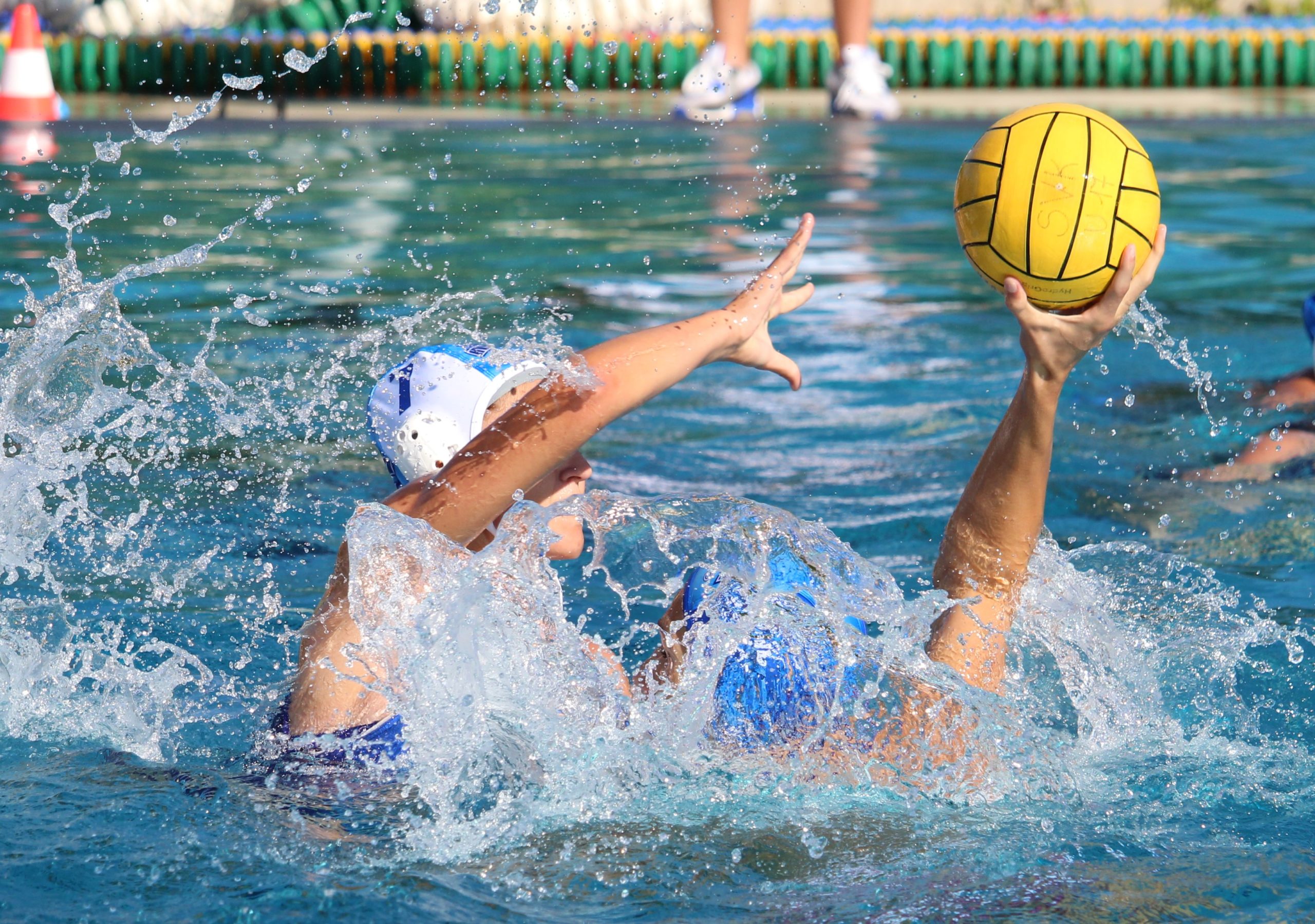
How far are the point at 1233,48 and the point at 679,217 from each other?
8.23m

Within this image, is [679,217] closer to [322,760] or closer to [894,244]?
[894,244]

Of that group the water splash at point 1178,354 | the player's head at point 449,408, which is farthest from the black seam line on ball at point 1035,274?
the water splash at point 1178,354

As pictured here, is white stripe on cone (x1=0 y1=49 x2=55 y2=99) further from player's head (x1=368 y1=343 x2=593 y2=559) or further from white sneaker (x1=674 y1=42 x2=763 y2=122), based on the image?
player's head (x1=368 y1=343 x2=593 y2=559)

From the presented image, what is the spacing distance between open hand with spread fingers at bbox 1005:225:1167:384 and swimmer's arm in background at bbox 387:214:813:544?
13.4 inches

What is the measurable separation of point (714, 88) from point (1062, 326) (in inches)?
308

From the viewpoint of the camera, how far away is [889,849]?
223cm

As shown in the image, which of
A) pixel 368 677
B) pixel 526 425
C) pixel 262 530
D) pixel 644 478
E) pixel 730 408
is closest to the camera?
pixel 526 425

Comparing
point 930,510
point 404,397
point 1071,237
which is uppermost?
point 1071,237

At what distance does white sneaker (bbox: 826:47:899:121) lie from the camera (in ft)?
34.7

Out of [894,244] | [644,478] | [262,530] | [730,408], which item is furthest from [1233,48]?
[262,530]

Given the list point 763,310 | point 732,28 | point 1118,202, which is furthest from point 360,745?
point 732,28

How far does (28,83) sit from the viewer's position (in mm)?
9320

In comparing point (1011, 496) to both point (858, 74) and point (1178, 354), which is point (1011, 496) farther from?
point (858, 74)

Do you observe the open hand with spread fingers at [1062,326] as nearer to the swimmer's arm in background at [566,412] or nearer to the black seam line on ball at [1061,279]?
the black seam line on ball at [1061,279]
